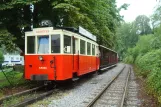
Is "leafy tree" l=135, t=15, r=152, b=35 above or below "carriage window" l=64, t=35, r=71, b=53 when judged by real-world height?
above

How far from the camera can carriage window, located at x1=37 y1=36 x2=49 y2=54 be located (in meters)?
13.4

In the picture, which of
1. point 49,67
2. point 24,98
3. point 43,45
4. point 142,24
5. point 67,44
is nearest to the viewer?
point 24,98

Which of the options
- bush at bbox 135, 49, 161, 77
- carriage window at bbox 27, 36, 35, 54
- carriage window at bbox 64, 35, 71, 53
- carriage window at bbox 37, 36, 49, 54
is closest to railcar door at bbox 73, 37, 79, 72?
carriage window at bbox 64, 35, 71, 53

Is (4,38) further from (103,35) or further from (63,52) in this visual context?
(103,35)

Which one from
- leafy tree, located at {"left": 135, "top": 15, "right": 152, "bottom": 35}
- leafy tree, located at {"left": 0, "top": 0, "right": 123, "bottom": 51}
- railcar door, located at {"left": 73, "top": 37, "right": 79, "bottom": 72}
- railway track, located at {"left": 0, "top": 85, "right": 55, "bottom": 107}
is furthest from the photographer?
leafy tree, located at {"left": 135, "top": 15, "right": 152, "bottom": 35}

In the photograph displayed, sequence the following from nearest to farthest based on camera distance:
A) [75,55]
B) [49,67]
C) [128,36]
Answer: [49,67] → [75,55] → [128,36]

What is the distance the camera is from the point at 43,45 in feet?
44.5

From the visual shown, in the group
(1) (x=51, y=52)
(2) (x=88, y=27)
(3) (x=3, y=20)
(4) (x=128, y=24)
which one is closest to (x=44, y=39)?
(1) (x=51, y=52)

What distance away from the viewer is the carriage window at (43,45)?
1343 cm

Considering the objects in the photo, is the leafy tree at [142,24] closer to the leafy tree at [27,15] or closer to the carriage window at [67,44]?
the leafy tree at [27,15]

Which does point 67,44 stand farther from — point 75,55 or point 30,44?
point 30,44

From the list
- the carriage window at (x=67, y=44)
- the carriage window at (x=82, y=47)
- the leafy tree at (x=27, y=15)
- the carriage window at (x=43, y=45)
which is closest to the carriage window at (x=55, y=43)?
the carriage window at (x=43, y=45)

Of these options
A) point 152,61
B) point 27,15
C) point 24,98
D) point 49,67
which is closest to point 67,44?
point 49,67

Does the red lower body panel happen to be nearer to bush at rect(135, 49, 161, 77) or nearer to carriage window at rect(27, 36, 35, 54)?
carriage window at rect(27, 36, 35, 54)
